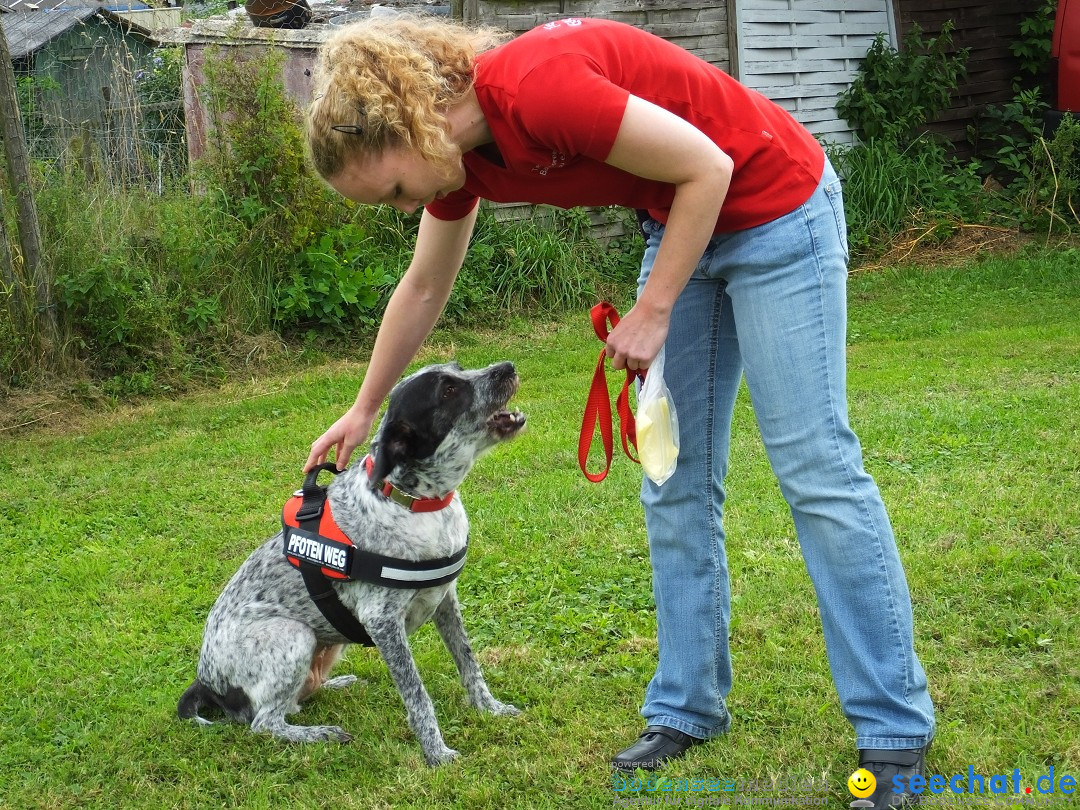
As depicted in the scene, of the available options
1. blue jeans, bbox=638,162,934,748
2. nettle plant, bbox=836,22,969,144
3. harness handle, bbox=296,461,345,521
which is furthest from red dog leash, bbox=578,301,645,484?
nettle plant, bbox=836,22,969,144

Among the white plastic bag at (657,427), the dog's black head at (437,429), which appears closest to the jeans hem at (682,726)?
the white plastic bag at (657,427)

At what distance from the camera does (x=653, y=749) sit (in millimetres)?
2887

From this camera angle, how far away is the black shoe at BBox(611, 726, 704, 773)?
113 inches

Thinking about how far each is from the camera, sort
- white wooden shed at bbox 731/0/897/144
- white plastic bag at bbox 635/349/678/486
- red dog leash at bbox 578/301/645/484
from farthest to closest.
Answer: white wooden shed at bbox 731/0/897/144 → red dog leash at bbox 578/301/645/484 → white plastic bag at bbox 635/349/678/486

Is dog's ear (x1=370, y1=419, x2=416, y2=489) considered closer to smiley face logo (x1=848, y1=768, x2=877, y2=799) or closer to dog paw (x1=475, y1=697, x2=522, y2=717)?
dog paw (x1=475, y1=697, x2=522, y2=717)

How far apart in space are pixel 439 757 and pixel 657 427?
1.25m

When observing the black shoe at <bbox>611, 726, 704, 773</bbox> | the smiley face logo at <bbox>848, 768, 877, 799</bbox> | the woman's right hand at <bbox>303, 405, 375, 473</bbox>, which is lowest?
the black shoe at <bbox>611, 726, 704, 773</bbox>

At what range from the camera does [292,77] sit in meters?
8.65

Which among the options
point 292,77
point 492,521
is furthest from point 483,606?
point 292,77

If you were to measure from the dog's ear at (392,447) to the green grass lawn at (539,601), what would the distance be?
865 millimetres

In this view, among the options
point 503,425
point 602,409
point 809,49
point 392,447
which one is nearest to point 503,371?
point 503,425

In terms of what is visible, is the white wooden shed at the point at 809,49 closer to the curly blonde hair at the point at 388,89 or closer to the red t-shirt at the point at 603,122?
the red t-shirt at the point at 603,122

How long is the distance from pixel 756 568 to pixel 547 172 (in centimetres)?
225

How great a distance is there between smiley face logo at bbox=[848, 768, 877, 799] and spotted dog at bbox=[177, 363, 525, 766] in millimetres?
1193
